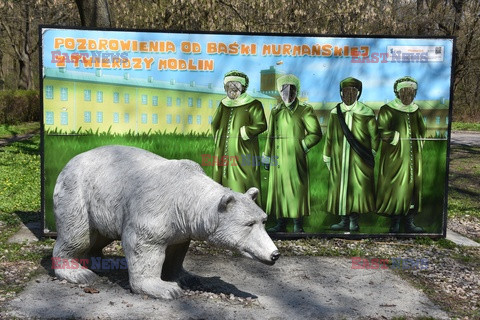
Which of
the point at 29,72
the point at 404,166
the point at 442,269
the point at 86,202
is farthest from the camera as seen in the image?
the point at 29,72

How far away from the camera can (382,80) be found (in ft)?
25.5

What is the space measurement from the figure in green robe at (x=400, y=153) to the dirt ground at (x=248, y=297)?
1.57 m

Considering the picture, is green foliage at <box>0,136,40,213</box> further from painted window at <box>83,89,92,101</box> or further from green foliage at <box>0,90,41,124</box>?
green foliage at <box>0,90,41,124</box>

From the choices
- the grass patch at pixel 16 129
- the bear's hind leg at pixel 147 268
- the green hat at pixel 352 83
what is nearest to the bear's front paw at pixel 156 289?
the bear's hind leg at pixel 147 268

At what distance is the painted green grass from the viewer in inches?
288

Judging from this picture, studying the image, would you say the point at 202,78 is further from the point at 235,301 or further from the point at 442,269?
the point at 442,269

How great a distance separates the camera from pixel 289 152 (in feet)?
25.2

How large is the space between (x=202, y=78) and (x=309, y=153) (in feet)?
5.74

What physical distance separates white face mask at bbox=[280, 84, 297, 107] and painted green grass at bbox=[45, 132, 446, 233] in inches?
22.7

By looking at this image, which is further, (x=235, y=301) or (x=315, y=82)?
(x=315, y=82)

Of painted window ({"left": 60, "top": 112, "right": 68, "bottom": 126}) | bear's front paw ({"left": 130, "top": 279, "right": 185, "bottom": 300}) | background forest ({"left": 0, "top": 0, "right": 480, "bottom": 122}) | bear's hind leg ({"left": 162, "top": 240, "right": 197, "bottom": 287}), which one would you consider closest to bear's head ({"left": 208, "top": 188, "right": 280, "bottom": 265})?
bear's front paw ({"left": 130, "top": 279, "right": 185, "bottom": 300})

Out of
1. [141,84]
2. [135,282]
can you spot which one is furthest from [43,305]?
[141,84]

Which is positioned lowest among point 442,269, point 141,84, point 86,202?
point 442,269

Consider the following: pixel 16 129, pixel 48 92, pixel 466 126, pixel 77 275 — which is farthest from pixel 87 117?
pixel 466 126
